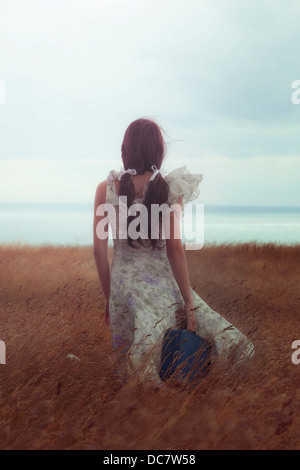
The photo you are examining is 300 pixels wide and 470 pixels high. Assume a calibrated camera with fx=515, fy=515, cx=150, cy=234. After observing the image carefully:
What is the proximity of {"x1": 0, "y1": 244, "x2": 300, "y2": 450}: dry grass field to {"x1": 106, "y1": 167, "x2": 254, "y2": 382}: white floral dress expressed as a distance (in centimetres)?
24

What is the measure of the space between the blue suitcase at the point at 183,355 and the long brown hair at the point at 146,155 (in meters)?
0.69

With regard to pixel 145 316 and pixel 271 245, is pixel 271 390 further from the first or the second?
pixel 271 245

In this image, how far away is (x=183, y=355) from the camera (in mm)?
3533

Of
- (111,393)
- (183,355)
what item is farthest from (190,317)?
(111,393)

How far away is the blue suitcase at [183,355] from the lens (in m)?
3.51

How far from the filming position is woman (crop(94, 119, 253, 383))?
370 cm

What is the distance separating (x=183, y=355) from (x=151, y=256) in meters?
0.77

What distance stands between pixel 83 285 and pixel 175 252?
142 inches
